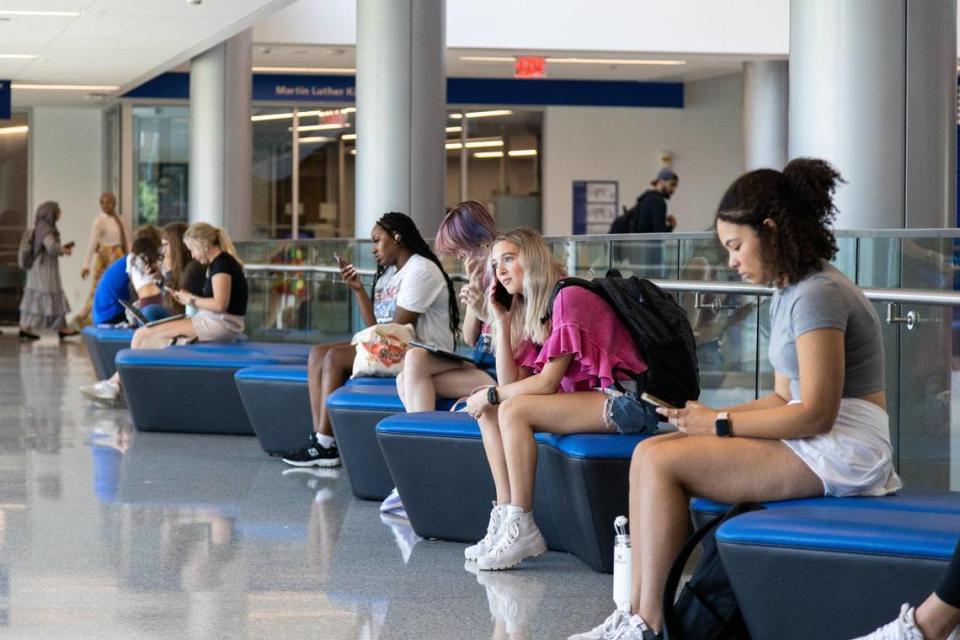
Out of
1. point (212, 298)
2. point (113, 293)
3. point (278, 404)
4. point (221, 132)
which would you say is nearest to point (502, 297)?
point (278, 404)

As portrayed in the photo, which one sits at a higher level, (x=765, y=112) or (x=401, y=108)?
(x=765, y=112)

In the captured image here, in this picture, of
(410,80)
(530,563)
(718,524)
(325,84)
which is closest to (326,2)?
(325,84)

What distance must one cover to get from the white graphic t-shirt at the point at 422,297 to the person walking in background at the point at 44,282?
12.2m

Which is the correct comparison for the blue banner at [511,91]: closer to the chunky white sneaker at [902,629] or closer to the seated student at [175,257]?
the seated student at [175,257]

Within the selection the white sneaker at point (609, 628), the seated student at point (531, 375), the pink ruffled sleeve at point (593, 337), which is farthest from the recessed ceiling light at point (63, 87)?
the white sneaker at point (609, 628)

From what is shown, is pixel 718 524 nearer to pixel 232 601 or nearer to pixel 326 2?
pixel 232 601

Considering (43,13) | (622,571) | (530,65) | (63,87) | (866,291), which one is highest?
(530,65)

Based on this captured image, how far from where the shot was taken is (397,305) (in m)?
7.54

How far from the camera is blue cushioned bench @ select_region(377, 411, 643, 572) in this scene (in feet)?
16.9

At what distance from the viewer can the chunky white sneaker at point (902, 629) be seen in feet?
11.1

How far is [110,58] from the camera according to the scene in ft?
52.9

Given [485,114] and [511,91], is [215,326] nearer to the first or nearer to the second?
[511,91]

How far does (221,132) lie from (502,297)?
1168 centimetres

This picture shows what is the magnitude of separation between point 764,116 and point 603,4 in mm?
2827
